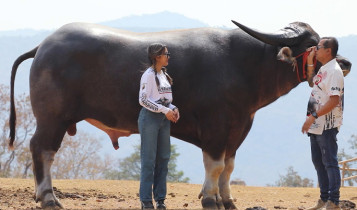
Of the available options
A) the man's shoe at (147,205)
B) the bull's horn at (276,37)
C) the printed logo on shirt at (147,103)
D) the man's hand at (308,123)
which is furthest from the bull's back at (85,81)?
the man's hand at (308,123)

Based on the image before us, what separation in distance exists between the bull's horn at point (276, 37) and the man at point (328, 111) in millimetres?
865

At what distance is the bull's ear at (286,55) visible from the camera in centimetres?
870

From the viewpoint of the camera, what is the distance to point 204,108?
27.8ft

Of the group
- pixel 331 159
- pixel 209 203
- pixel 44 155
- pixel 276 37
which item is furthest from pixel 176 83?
pixel 331 159

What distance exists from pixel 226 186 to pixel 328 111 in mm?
2115

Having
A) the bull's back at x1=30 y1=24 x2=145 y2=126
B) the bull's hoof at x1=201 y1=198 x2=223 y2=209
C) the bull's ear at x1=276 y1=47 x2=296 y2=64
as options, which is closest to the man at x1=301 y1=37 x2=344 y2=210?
the bull's ear at x1=276 y1=47 x2=296 y2=64

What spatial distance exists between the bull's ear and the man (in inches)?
27.6

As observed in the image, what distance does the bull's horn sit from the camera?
8703mm

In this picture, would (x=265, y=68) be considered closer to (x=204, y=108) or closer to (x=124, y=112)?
(x=204, y=108)

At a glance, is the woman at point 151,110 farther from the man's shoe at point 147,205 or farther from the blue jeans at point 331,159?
the blue jeans at point 331,159

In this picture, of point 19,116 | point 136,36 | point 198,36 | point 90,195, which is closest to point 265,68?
point 198,36

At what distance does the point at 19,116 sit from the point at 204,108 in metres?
24.8

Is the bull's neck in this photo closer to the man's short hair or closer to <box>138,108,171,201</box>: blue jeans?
the man's short hair

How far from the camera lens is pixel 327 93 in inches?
309
